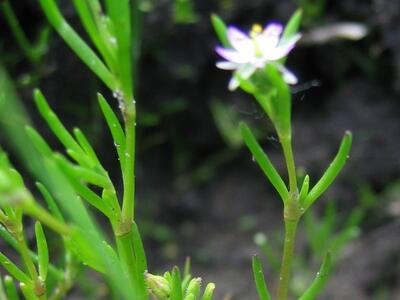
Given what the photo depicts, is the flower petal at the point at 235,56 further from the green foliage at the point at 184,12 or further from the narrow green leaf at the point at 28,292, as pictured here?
the green foliage at the point at 184,12

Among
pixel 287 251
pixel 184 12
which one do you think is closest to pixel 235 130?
pixel 184 12

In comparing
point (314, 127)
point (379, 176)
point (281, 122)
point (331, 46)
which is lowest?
point (379, 176)

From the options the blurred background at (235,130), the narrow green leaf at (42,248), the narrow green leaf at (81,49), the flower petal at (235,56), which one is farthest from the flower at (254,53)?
the blurred background at (235,130)

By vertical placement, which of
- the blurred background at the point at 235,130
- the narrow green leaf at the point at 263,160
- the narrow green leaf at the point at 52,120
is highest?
the narrow green leaf at the point at 52,120

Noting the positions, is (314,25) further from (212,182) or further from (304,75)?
(212,182)

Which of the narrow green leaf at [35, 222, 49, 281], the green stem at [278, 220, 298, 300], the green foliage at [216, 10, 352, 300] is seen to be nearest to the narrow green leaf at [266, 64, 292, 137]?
the green foliage at [216, 10, 352, 300]

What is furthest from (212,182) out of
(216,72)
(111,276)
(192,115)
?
(111,276)

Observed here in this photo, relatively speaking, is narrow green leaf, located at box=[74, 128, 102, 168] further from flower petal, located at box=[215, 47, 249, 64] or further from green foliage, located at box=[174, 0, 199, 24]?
green foliage, located at box=[174, 0, 199, 24]
